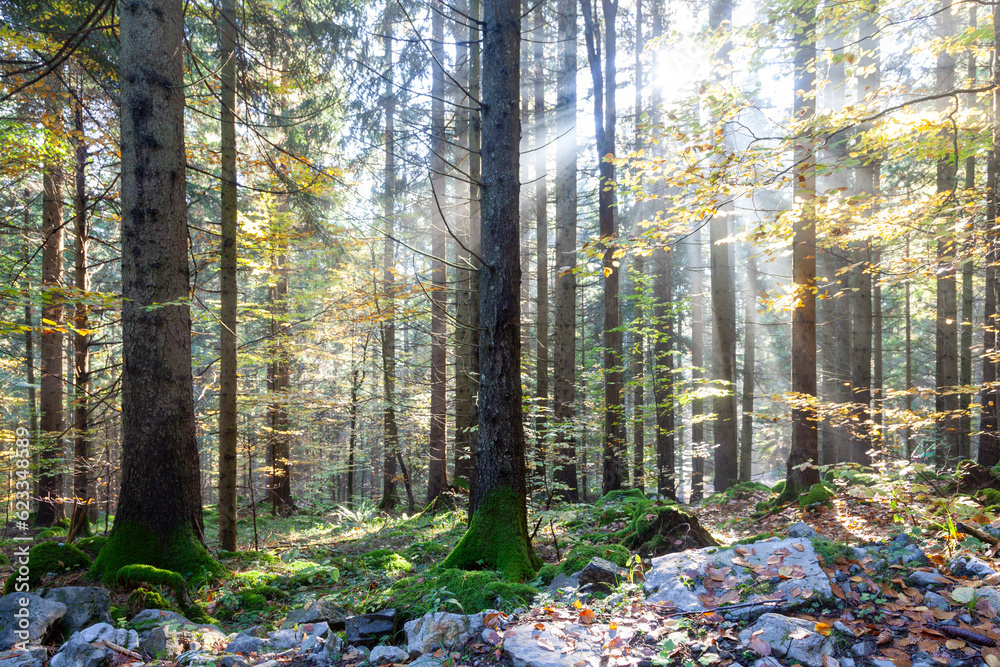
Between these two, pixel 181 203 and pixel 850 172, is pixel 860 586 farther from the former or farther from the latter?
pixel 850 172

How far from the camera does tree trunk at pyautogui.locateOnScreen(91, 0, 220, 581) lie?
451 cm

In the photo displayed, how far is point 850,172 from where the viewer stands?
1420 centimetres

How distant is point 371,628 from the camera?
3.29m

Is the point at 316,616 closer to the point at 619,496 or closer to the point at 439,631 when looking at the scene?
the point at 439,631

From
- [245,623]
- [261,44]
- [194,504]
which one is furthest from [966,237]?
[261,44]

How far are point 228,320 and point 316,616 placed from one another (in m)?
4.33

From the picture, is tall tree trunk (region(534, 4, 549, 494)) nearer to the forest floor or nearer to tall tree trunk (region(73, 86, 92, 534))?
the forest floor

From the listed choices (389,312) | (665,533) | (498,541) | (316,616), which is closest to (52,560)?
(316,616)

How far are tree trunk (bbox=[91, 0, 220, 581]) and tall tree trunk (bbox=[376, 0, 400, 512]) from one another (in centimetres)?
406

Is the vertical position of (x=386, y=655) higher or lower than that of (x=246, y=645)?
higher

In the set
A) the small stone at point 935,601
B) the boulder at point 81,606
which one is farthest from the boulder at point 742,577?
the boulder at point 81,606

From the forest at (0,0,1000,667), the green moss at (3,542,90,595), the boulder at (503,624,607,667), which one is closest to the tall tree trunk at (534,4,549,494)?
the forest at (0,0,1000,667)

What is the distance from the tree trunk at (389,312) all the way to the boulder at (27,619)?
20.4 ft

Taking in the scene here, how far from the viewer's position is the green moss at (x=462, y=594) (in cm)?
343
